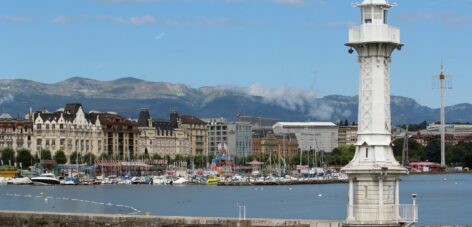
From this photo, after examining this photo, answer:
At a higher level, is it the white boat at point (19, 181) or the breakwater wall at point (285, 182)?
the white boat at point (19, 181)

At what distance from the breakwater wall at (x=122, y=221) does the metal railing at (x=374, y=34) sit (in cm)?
630

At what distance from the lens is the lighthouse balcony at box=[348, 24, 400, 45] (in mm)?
31766

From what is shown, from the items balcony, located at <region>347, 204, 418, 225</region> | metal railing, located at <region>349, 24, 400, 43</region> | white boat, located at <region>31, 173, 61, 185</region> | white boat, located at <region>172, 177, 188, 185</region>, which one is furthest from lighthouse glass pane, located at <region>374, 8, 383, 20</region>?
white boat, located at <region>172, 177, 188, 185</region>

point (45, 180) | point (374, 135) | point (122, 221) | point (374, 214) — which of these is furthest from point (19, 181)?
point (374, 214)

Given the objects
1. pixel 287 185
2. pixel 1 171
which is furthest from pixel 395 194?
pixel 1 171

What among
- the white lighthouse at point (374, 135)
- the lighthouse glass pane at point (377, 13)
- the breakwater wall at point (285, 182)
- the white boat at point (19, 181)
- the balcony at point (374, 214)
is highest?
the lighthouse glass pane at point (377, 13)

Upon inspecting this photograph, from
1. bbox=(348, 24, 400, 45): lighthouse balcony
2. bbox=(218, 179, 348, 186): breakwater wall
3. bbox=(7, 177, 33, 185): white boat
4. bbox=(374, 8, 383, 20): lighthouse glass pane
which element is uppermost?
bbox=(374, 8, 383, 20): lighthouse glass pane

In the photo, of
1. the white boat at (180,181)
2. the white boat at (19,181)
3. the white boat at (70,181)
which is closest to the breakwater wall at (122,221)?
the white boat at (70,181)

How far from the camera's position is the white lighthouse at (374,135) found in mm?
31578

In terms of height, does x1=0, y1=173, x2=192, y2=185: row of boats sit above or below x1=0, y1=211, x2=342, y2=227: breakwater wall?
below

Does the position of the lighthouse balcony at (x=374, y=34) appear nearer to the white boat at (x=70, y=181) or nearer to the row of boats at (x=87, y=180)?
the row of boats at (x=87, y=180)

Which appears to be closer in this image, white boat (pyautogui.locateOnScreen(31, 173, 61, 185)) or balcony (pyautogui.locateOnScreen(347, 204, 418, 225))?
balcony (pyautogui.locateOnScreen(347, 204, 418, 225))

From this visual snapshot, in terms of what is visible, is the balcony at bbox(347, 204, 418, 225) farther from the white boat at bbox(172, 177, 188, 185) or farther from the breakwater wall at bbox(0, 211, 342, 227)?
the white boat at bbox(172, 177, 188, 185)

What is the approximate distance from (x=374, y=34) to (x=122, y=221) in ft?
50.5
